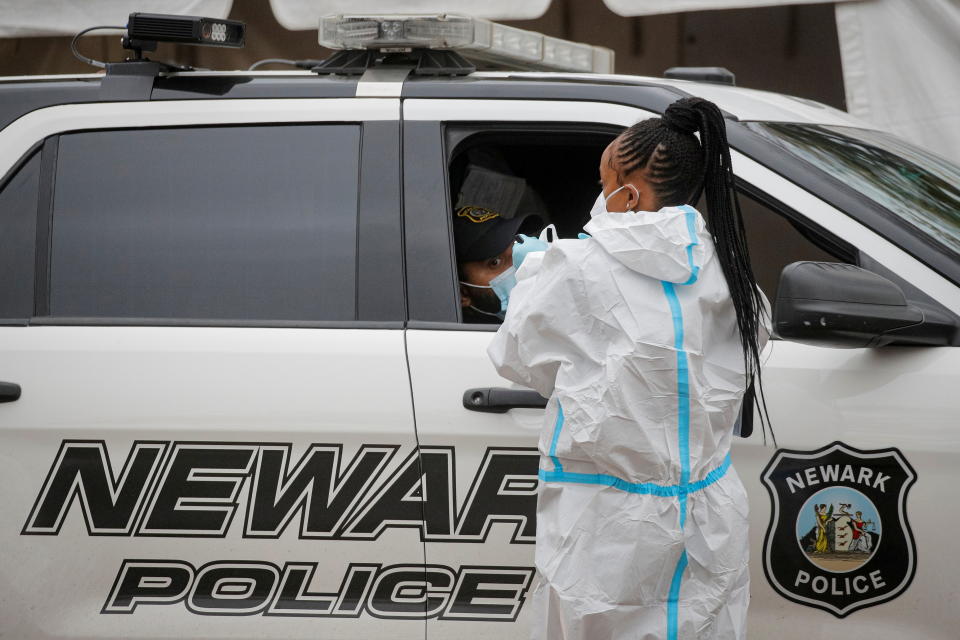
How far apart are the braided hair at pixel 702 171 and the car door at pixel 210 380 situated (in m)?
0.82

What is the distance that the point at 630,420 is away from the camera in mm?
1938

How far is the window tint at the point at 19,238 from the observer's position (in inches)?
110

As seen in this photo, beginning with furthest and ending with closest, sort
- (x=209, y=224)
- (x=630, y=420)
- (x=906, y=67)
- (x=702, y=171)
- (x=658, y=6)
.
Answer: (x=906, y=67) < (x=658, y=6) < (x=209, y=224) < (x=702, y=171) < (x=630, y=420)

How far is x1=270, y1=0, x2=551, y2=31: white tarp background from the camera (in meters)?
5.24

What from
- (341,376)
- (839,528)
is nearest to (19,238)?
(341,376)

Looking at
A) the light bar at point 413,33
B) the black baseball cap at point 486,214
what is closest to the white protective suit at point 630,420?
the light bar at point 413,33

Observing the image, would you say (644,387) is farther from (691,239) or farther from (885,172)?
(885,172)

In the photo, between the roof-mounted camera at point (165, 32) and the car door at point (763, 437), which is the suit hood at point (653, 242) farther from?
the roof-mounted camera at point (165, 32)

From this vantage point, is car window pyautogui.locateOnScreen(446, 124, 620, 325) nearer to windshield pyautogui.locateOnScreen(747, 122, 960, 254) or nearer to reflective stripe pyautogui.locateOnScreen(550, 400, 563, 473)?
windshield pyautogui.locateOnScreen(747, 122, 960, 254)

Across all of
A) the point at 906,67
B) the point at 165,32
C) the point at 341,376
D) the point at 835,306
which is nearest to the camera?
the point at 835,306

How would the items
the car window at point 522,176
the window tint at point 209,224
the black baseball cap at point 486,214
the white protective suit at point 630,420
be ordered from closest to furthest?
the white protective suit at point 630,420 < the window tint at point 209,224 < the car window at point 522,176 < the black baseball cap at point 486,214

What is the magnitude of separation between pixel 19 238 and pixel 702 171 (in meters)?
1.70

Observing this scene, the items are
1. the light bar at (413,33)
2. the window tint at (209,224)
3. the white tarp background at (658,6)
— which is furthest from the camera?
the white tarp background at (658,6)

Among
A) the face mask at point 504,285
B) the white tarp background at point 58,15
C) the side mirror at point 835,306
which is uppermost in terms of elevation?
the white tarp background at point 58,15
